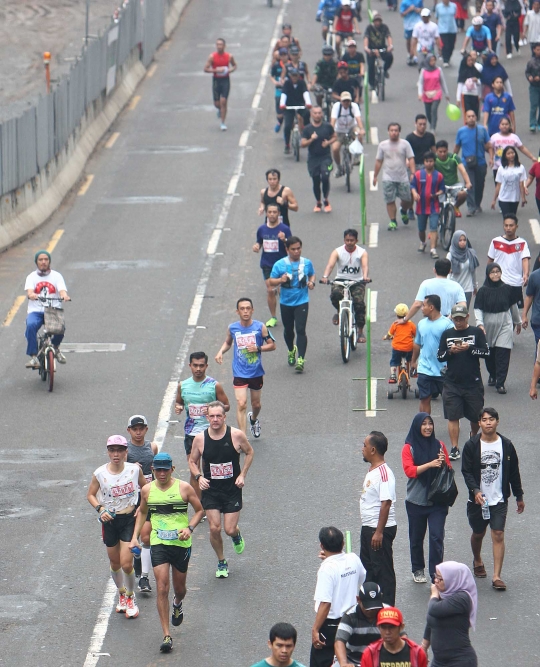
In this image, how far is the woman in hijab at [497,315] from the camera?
1744cm

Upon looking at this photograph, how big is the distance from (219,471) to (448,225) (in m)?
11.7

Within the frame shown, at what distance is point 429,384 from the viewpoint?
16594mm

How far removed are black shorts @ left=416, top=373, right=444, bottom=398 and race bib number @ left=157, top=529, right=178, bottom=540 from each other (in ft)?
18.3

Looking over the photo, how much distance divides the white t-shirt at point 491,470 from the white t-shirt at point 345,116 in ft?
52.3

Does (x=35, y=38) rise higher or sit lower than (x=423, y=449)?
lower

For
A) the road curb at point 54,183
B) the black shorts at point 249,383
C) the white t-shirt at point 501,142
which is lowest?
the road curb at point 54,183

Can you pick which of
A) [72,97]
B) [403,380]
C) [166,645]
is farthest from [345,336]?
[72,97]

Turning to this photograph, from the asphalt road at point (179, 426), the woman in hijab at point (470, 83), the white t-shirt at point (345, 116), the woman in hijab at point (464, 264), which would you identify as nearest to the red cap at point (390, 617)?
the asphalt road at point (179, 426)

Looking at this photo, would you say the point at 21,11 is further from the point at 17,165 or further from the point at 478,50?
the point at 17,165

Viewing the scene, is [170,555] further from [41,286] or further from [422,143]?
[422,143]

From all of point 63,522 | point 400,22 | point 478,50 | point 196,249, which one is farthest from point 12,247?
point 400,22

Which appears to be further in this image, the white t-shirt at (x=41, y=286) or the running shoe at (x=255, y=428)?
the white t-shirt at (x=41, y=286)

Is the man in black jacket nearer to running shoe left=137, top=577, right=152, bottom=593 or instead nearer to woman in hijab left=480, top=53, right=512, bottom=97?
running shoe left=137, top=577, right=152, bottom=593

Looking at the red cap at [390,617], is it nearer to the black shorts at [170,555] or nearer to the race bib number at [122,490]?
the black shorts at [170,555]
